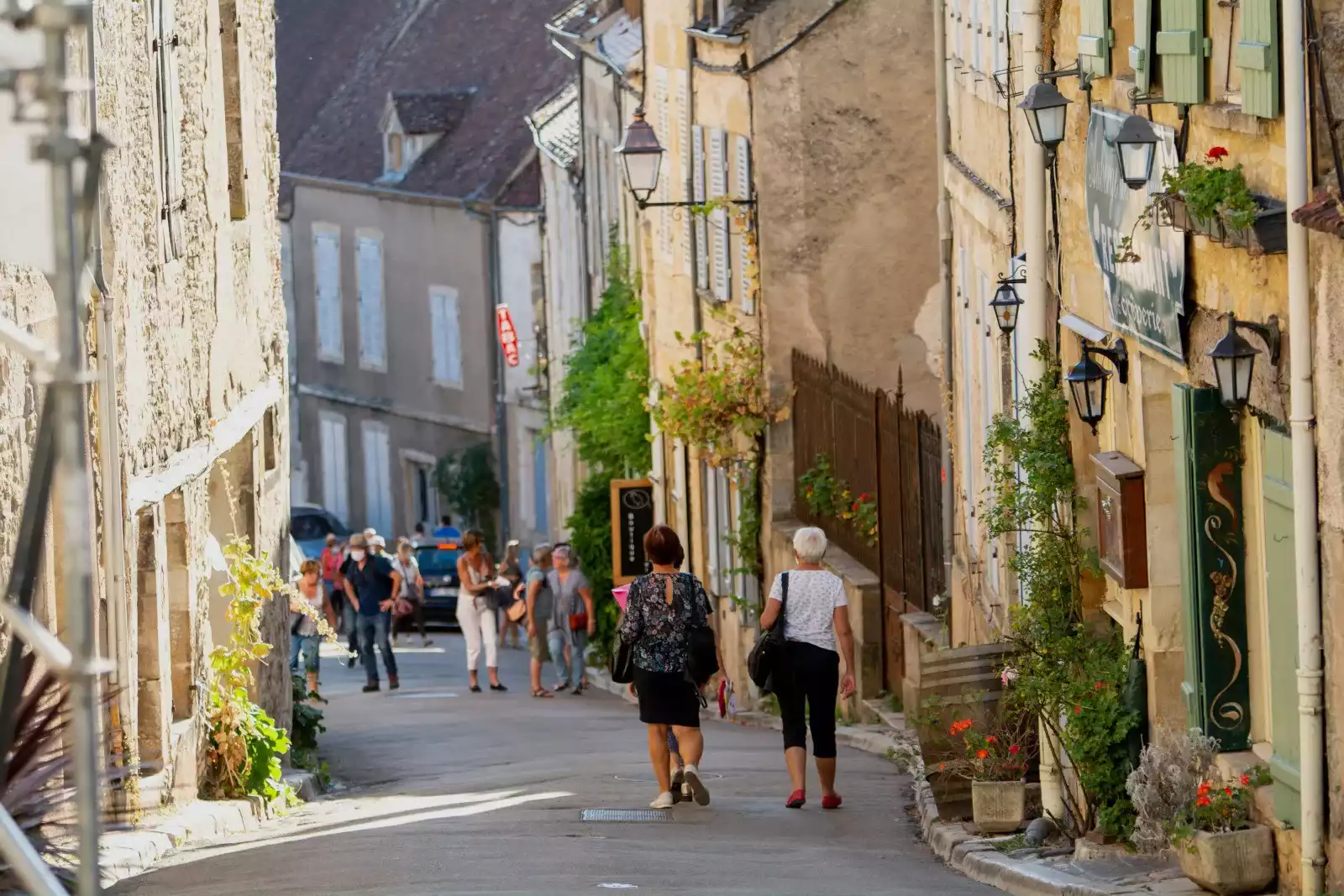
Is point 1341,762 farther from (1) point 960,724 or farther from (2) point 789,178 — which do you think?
(2) point 789,178

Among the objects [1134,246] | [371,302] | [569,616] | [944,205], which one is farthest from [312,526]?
[1134,246]

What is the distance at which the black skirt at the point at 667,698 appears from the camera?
11422 millimetres

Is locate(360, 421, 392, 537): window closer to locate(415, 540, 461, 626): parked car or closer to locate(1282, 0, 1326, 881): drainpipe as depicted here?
locate(415, 540, 461, 626): parked car

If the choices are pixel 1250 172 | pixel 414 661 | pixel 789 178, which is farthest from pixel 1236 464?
pixel 414 661

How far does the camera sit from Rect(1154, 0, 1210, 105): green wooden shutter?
28.2 ft

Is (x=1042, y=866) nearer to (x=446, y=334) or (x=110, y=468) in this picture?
(x=110, y=468)

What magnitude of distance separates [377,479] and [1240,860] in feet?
124

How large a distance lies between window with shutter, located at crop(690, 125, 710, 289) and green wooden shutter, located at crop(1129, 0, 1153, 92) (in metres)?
12.4

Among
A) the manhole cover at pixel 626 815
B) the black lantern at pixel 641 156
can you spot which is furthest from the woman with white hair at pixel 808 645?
the black lantern at pixel 641 156

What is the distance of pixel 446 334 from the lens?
140 ft

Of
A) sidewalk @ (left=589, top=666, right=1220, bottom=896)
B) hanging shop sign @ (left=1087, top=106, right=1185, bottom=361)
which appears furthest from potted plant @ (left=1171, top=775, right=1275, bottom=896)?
hanging shop sign @ (left=1087, top=106, right=1185, bottom=361)

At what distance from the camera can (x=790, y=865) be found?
9.81 meters

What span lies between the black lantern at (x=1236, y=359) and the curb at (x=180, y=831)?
175 inches

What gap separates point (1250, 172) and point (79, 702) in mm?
5287
